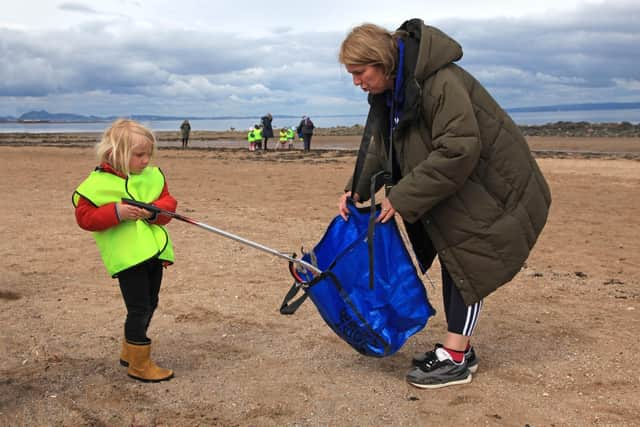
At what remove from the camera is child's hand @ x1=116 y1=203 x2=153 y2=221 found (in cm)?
346

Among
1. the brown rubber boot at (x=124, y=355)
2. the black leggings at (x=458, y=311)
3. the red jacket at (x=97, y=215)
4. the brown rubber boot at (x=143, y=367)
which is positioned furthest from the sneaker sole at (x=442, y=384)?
the red jacket at (x=97, y=215)

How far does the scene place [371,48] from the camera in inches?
129

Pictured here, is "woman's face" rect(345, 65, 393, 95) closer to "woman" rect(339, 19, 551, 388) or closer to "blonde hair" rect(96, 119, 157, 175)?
"woman" rect(339, 19, 551, 388)

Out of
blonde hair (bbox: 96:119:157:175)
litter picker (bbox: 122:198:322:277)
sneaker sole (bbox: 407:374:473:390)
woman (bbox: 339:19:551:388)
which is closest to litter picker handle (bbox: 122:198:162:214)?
litter picker (bbox: 122:198:322:277)

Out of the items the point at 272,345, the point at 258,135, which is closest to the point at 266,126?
the point at 258,135

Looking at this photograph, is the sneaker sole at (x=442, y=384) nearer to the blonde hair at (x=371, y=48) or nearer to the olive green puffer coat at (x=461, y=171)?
the olive green puffer coat at (x=461, y=171)

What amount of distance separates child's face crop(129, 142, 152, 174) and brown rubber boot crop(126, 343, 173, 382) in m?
0.97

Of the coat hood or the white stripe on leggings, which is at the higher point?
the coat hood

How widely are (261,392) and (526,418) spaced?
137 centimetres

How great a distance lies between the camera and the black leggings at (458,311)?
3.71m

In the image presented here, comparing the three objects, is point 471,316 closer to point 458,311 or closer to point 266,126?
point 458,311

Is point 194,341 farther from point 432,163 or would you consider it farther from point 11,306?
point 432,163

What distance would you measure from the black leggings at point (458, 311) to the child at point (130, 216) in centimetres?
153

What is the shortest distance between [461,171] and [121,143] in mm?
1716
